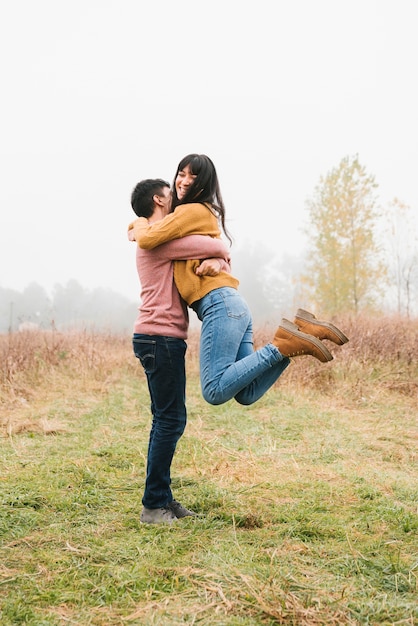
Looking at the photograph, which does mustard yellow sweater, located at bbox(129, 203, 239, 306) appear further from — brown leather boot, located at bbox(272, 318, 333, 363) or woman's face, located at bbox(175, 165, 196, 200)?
brown leather boot, located at bbox(272, 318, 333, 363)

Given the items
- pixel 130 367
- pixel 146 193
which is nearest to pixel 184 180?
pixel 146 193

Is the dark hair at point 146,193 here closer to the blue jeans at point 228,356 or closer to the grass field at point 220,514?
the blue jeans at point 228,356

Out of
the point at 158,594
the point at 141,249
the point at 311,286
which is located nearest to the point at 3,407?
the point at 141,249

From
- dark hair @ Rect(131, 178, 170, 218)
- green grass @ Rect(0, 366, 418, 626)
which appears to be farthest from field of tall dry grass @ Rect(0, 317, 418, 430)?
dark hair @ Rect(131, 178, 170, 218)

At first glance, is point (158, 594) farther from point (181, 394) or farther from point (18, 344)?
point (18, 344)

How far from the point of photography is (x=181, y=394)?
10.0ft

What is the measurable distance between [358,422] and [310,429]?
71 cm

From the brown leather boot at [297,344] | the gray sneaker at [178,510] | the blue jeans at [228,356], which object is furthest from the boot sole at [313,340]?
the gray sneaker at [178,510]

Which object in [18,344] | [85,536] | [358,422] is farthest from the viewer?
[18,344]

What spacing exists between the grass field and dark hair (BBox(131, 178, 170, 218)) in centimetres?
164

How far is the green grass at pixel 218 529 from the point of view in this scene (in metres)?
2.06

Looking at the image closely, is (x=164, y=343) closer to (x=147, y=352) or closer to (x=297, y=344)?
(x=147, y=352)

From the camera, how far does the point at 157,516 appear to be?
9.96 feet

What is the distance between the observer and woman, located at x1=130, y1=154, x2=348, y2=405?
285 cm
